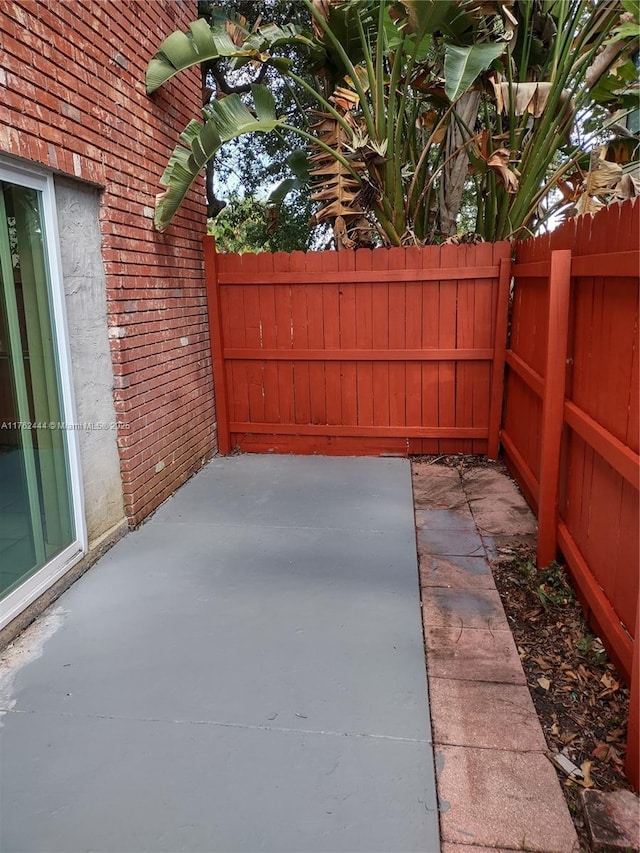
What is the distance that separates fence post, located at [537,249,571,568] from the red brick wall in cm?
253

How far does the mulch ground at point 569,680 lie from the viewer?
6.18 ft

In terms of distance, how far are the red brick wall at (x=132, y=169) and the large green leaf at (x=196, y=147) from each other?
0.44 feet

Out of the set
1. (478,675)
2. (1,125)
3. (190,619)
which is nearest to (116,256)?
(1,125)

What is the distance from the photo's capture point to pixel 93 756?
1.93 metres

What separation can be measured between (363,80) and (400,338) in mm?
2445

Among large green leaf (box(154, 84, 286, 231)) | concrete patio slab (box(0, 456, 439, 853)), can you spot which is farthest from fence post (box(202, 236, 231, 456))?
concrete patio slab (box(0, 456, 439, 853))

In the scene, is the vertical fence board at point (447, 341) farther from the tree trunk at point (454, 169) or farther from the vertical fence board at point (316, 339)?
the tree trunk at point (454, 169)

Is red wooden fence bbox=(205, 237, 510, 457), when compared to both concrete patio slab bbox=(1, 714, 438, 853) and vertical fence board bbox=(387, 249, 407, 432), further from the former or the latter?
concrete patio slab bbox=(1, 714, 438, 853)

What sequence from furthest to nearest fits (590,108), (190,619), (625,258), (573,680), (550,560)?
(590,108), (550,560), (190,619), (573,680), (625,258)

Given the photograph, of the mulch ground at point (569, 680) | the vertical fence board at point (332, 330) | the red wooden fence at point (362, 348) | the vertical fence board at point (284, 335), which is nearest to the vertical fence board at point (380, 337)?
the red wooden fence at point (362, 348)

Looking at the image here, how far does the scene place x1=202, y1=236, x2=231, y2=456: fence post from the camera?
17.3ft

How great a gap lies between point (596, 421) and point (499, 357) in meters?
2.62

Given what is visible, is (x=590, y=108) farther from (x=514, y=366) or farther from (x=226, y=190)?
(x=226, y=190)

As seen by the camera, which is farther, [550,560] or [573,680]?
[550,560]
